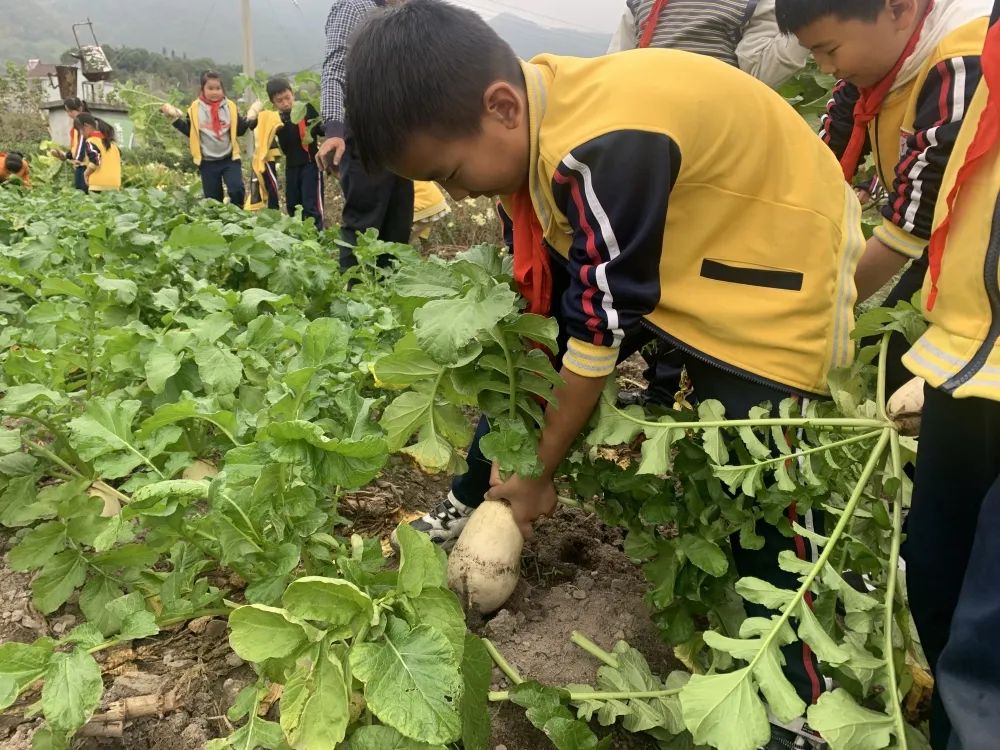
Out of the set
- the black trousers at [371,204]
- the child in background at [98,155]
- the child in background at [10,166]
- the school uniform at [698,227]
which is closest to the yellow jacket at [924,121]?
the school uniform at [698,227]

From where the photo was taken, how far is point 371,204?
411 centimetres

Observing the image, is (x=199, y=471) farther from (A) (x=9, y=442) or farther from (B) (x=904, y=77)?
(B) (x=904, y=77)

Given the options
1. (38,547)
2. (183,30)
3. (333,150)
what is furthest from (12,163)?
(183,30)

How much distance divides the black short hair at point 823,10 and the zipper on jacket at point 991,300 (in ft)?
3.49

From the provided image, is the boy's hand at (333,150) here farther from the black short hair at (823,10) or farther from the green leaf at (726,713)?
the green leaf at (726,713)

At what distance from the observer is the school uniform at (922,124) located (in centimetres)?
165

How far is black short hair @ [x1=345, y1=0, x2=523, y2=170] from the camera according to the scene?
1320 millimetres

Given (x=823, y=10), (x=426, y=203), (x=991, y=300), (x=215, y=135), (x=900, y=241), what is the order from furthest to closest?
(x=215, y=135) < (x=426, y=203) < (x=900, y=241) < (x=823, y=10) < (x=991, y=300)

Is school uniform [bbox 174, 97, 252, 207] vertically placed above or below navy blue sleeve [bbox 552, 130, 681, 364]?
below

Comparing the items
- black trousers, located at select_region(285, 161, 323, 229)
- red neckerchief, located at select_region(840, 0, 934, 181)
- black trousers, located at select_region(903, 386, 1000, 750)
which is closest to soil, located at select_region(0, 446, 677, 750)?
black trousers, located at select_region(903, 386, 1000, 750)

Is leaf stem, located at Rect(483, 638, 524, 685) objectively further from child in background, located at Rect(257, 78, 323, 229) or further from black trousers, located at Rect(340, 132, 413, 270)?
child in background, located at Rect(257, 78, 323, 229)

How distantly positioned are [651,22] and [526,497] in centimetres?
188

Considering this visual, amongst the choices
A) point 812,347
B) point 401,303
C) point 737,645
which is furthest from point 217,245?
point 737,645

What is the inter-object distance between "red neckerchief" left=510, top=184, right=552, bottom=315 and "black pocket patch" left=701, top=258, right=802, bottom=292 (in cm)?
35
